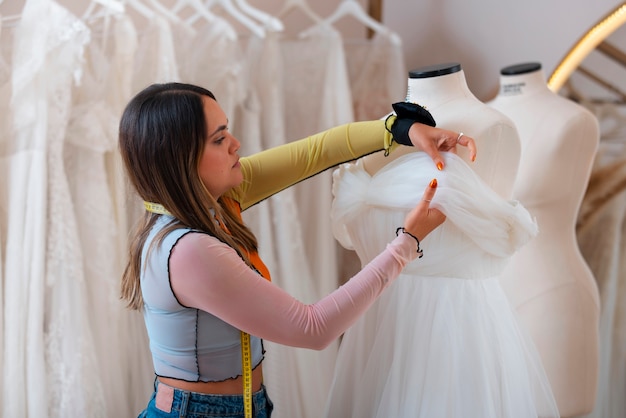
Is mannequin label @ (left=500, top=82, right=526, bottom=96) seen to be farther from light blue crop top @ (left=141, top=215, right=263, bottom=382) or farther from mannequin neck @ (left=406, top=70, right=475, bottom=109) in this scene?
light blue crop top @ (left=141, top=215, right=263, bottom=382)

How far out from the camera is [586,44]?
6.47ft

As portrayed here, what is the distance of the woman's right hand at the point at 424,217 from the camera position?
1.06 meters

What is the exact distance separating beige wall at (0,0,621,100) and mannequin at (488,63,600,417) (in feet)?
2.37

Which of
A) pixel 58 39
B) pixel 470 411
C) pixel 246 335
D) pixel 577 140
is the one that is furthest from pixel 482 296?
pixel 58 39

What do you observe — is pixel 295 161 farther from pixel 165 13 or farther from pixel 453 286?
pixel 165 13

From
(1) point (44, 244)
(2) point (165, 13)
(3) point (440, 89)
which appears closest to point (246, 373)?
(3) point (440, 89)

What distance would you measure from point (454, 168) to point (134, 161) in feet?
1.63

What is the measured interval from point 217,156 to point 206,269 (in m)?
0.18

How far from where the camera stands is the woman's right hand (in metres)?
1.06

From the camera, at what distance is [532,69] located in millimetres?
1587

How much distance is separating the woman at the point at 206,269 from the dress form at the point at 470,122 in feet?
0.18

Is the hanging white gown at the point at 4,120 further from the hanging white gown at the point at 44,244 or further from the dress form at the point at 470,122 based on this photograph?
the dress form at the point at 470,122

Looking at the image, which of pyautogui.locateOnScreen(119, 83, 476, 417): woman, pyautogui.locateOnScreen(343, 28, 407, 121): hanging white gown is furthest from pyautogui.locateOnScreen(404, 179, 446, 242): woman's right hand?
pyautogui.locateOnScreen(343, 28, 407, 121): hanging white gown

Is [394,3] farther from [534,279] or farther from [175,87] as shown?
[175,87]
